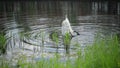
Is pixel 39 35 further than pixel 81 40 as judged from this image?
Yes

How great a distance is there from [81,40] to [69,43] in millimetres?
1563

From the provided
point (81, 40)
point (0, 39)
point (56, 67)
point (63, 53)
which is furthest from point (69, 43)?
point (56, 67)

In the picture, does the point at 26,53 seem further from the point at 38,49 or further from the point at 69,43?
the point at 69,43

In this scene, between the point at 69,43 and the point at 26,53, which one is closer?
the point at 26,53

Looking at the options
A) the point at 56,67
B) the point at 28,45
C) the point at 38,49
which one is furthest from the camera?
the point at 28,45

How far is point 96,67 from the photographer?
907 centimetres

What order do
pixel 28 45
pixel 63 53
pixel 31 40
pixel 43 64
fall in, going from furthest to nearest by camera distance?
pixel 31 40, pixel 28 45, pixel 63 53, pixel 43 64

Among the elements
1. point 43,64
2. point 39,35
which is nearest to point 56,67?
point 43,64

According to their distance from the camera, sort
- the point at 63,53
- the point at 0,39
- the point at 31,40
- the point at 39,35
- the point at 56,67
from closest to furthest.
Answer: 1. the point at 56,67
2. the point at 0,39
3. the point at 63,53
4. the point at 31,40
5. the point at 39,35

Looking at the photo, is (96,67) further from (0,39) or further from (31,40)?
(31,40)

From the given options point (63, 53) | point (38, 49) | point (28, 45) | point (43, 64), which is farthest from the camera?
point (28, 45)

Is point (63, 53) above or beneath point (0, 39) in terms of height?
beneath

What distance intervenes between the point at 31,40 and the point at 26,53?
11.6 feet

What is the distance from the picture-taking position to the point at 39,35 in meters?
20.9
